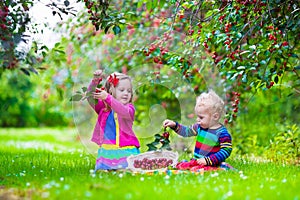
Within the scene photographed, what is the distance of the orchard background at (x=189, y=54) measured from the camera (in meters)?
4.77

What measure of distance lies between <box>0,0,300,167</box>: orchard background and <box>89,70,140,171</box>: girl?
17 cm

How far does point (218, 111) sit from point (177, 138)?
0.58 meters

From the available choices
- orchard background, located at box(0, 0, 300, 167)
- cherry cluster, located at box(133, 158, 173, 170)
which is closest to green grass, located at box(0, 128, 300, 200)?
cherry cluster, located at box(133, 158, 173, 170)

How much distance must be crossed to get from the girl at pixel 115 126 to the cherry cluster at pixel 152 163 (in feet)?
0.48

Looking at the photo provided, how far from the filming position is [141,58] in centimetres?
777

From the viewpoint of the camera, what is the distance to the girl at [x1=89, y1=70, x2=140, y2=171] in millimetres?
4554

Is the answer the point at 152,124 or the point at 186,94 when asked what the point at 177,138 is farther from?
the point at 186,94

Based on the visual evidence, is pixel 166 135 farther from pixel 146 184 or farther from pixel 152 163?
pixel 146 184

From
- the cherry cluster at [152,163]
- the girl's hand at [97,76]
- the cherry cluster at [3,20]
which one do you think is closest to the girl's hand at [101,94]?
the girl's hand at [97,76]

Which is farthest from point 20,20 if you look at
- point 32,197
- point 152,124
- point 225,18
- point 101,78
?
→ point 32,197

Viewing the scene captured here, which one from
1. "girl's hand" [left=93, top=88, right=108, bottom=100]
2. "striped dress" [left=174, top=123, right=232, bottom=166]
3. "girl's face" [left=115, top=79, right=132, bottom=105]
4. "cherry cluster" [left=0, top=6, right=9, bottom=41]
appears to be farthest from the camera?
"cherry cluster" [left=0, top=6, right=9, bottom=41]

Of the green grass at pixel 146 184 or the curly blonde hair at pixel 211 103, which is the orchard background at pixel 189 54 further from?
the green grass at pixel 146 184

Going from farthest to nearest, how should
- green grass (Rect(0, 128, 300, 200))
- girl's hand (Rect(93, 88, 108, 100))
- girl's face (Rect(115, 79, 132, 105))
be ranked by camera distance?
girl's face (Rect(115, 79, 132, 105)) → girl's hand (Rect(93, 88, 108, 100)) → green grass (Rect(0, 128, 300, 200))

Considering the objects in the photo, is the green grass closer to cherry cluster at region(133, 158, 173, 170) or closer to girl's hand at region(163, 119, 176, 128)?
cherry cluster at region(133, 158, 173, 170)
